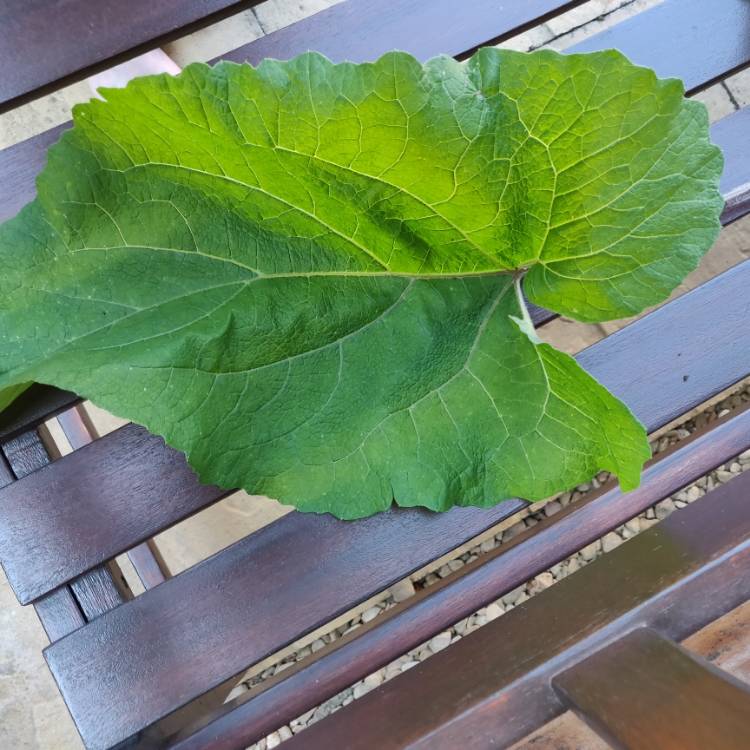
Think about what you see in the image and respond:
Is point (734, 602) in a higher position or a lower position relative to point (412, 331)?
lower

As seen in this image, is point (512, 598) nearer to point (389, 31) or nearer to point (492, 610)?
point (492, 610)

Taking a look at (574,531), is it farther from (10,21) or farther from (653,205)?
(10,21)

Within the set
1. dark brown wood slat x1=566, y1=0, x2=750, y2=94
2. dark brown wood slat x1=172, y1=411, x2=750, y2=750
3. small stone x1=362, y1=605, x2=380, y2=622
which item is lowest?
small stone x1=362, y1=605, x2=380, y2=622

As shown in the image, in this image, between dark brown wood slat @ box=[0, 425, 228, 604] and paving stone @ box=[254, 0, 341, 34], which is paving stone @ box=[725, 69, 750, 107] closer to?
paving stone @ box=[254, 0, 341, 34]

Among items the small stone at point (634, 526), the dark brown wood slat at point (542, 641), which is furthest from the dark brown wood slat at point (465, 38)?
the small stone at point (634, 526)

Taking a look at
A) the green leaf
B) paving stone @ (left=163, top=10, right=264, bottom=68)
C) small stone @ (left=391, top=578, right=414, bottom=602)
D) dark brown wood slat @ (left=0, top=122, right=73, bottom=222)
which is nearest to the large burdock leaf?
the green leaf

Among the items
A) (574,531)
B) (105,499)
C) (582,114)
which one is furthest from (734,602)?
(105,499)

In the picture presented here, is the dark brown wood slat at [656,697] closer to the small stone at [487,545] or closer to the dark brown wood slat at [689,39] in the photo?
the dark brown wood slat at [689,39]
